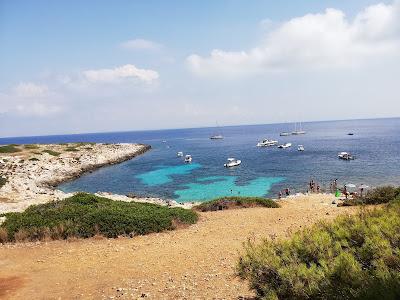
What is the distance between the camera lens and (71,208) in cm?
2228

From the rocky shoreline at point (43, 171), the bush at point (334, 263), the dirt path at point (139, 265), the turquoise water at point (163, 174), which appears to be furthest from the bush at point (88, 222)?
the turquoise water at point (163, 174)

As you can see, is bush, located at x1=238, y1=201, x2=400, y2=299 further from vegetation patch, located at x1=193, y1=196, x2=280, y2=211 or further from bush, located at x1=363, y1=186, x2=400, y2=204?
vegetation patch, located at x1=193, y1=196, x2=280, y2=211

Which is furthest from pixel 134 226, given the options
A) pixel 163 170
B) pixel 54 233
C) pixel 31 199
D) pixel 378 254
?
pixel 163 170

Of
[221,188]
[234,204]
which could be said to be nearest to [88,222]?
[234,204]

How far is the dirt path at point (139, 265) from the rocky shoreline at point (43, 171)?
19.8 metres

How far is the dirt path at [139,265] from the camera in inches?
463

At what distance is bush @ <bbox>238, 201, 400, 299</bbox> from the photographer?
6.98 m

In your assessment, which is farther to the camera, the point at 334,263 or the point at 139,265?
the point at 139,265

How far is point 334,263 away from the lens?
25.0 ft

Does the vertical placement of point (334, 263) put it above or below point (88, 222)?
above

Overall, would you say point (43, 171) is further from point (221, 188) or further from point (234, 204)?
point (234, 204)

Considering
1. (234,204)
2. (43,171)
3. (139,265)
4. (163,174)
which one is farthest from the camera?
(163,174)

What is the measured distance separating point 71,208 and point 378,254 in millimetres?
18851

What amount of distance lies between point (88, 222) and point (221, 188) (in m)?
35.7
